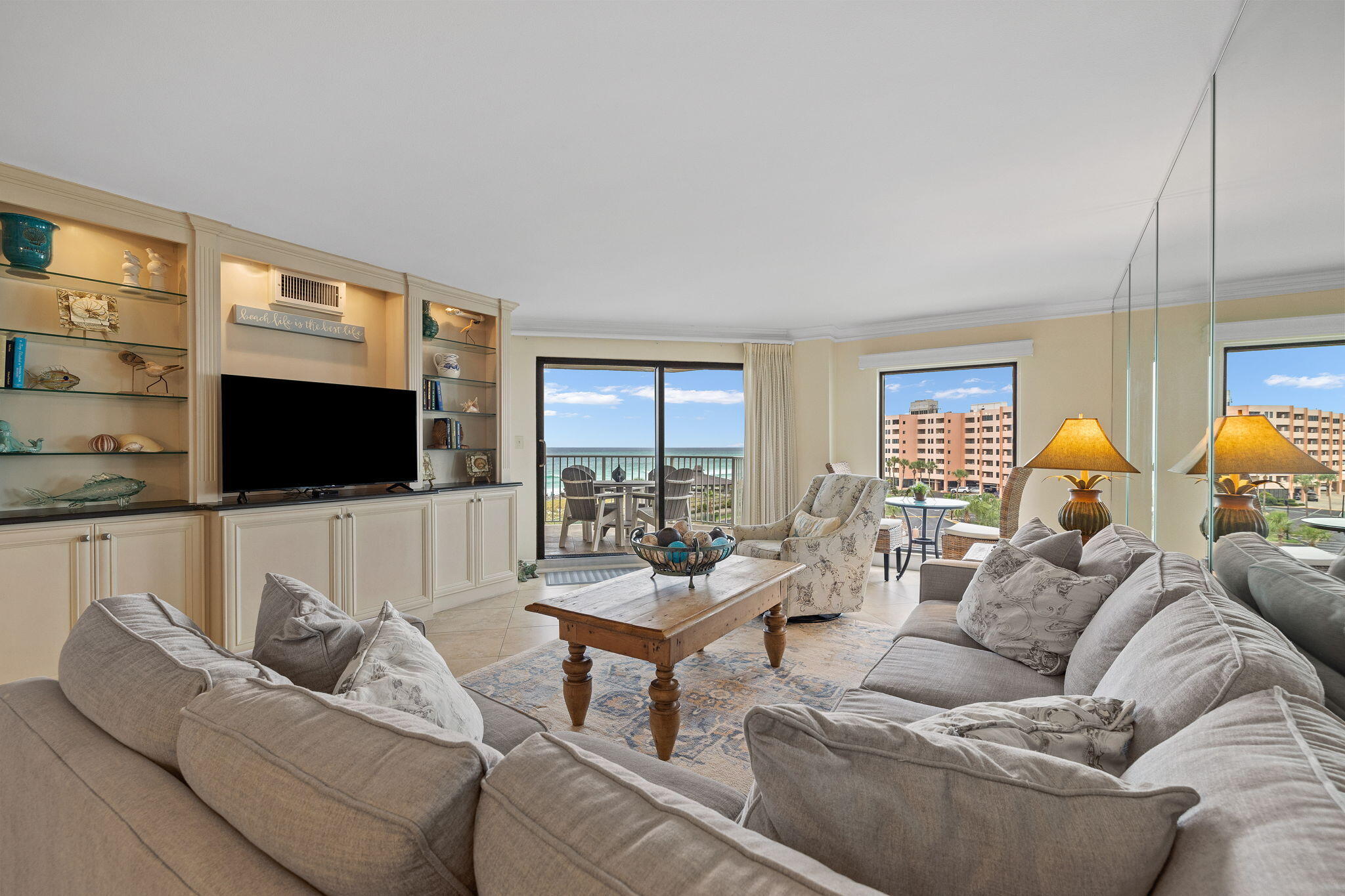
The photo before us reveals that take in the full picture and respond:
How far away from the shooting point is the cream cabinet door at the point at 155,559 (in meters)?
2.82

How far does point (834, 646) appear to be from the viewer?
3561 mm

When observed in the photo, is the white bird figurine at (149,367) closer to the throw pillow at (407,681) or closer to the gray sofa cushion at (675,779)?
the throw pillow at (407,681)

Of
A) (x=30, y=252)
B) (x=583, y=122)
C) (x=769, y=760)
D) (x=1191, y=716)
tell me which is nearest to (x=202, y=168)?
(x=30, y=252)

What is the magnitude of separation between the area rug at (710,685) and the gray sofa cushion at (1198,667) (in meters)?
1.35

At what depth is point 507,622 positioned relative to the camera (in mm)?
4113

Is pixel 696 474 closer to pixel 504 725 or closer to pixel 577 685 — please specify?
pixel 577 685

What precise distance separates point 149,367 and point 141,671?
3.05m

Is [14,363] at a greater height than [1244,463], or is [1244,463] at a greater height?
[14,363]

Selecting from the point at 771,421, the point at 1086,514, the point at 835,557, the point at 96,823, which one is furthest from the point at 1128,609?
the point at 771,421

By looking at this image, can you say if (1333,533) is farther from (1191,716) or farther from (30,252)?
(30,252)

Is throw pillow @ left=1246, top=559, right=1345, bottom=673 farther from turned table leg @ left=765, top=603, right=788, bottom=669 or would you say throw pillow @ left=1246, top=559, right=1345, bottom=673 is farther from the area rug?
turned table leg @ left=765, top=603, right=788, bottom=669

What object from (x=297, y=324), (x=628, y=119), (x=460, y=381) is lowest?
(x=460, y=381)

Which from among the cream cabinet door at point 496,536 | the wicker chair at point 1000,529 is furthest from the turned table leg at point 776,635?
the cream cabinet door at point 496,536

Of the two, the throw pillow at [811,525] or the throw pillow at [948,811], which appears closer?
the throw pillow at [948,811]
